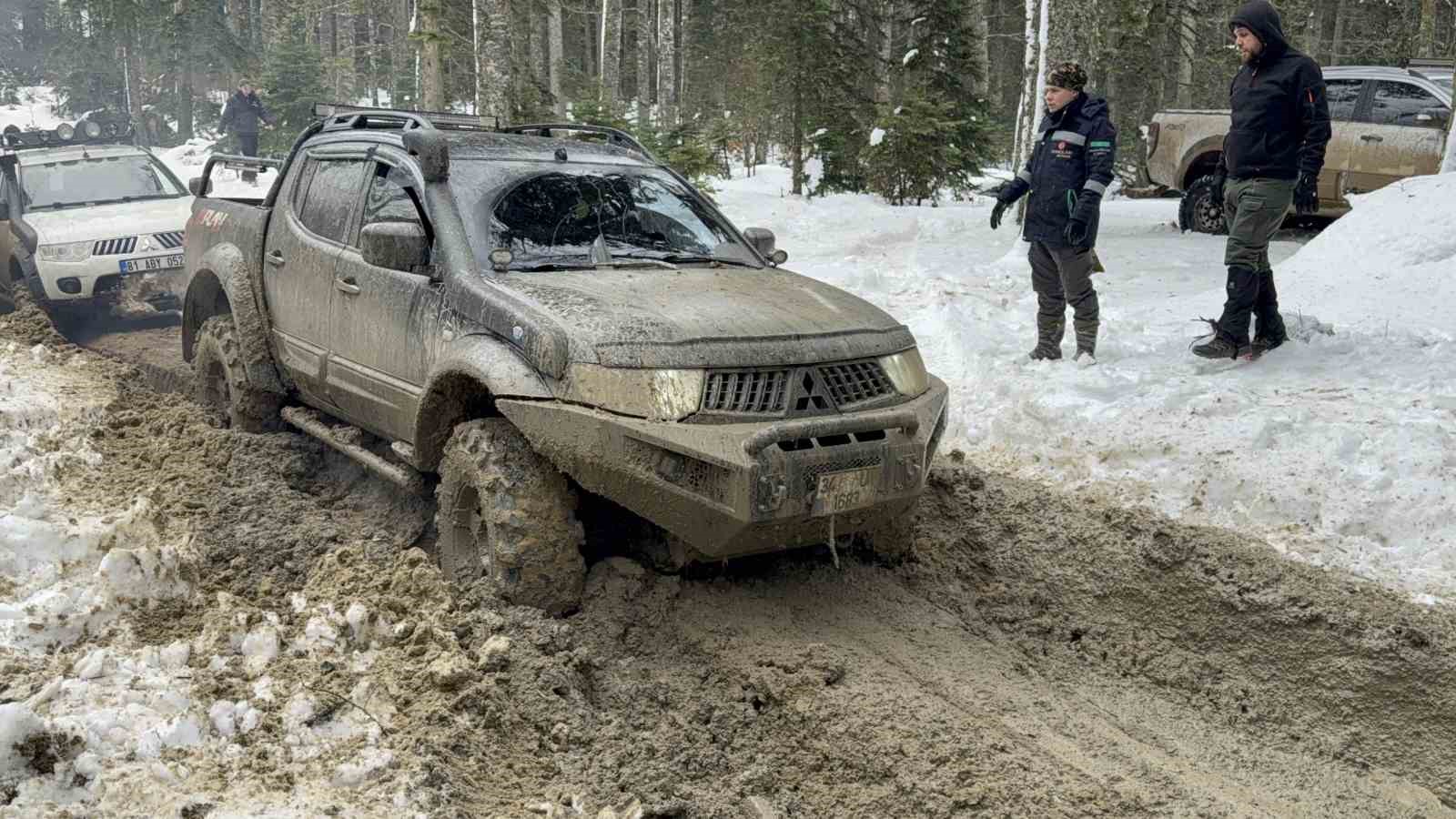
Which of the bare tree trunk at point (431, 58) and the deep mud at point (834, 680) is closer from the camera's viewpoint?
the deep mud at point (834, 680)

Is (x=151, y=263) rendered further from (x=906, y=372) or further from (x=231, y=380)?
(x=906, y=372)

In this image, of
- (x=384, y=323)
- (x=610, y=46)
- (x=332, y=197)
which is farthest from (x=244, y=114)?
(x=384, y=323)

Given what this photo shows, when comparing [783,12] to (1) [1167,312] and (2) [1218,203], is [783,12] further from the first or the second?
(1) [1167,312]

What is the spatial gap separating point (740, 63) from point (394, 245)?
25613 mm

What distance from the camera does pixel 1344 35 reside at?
3788 centimetres

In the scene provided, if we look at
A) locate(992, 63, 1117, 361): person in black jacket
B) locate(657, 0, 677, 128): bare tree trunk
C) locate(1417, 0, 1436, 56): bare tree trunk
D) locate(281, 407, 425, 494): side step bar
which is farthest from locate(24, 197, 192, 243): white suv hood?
locate(1417, 0, 1436, 56): bare tree trunk

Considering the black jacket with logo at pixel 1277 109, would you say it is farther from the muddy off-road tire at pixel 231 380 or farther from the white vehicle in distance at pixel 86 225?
the white vehicle in distance at pixel 86 225

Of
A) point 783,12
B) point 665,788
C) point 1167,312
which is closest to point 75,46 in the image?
point 783,12

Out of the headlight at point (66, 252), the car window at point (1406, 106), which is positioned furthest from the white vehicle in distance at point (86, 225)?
the car window at point (1406, 106)

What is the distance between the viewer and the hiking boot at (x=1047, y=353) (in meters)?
8.33

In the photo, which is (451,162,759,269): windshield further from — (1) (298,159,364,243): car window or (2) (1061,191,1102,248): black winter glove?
(2) (1061,191,1102,248): black winter glove

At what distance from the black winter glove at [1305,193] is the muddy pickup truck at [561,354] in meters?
3.60

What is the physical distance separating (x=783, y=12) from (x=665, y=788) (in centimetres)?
1594

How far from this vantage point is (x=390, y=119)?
6559 mm
